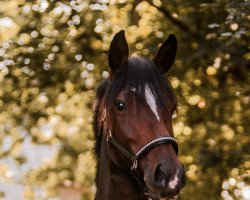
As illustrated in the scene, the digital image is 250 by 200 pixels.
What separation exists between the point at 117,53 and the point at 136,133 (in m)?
0.76

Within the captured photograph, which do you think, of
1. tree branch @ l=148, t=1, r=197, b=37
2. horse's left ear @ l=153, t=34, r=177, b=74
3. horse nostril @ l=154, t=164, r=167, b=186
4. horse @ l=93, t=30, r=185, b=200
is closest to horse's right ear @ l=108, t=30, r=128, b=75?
horse @ l=93, t=30, r=185, b=200

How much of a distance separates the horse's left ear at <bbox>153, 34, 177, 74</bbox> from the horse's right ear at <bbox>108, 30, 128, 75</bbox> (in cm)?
36

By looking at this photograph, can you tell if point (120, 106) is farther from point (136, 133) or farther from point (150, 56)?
point (150, 56)

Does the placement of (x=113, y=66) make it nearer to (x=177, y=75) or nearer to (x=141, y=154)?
(x=141, y=154)

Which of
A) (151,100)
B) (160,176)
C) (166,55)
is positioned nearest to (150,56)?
(166,55)

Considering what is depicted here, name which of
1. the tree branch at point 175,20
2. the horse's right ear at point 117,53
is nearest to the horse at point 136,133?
the horse's right ear at point 117,53

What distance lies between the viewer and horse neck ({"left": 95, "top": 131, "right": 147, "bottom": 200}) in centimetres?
452

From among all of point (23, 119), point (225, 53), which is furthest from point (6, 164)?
point (225, 53)

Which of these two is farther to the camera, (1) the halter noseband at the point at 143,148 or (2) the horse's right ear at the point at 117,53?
(2) the horse's right ear at the point at 117,53

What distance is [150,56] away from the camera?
9703mm

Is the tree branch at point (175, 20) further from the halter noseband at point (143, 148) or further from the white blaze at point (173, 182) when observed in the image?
the white blaze at point (173, 182)

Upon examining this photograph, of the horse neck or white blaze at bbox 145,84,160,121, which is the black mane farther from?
the horse neck

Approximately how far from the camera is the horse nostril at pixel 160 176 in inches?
153

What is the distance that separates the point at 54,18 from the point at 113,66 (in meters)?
5.17
